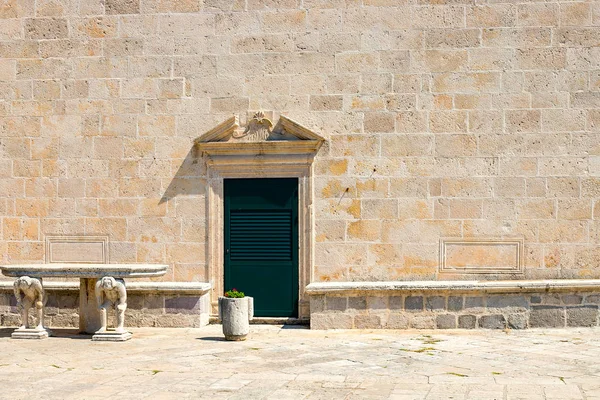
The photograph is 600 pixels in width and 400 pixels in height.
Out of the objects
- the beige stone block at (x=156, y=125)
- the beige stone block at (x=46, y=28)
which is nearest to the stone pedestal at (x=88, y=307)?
the beige stone block at (x=156, y=125)

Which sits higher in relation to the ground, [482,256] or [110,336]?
[482,256]

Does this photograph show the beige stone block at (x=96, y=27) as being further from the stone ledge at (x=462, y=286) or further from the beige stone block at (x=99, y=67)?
the stone ledge at (x=462, y=286)

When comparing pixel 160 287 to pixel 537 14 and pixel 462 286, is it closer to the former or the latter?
pixel 462 286

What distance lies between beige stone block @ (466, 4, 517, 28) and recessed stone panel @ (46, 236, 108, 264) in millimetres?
5813

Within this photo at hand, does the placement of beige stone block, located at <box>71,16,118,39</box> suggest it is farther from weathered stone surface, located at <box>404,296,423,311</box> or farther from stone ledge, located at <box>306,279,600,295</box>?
weathered stone surface, located at <box>404,296,423,311</box>

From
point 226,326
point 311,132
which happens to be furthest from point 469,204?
point 226,326

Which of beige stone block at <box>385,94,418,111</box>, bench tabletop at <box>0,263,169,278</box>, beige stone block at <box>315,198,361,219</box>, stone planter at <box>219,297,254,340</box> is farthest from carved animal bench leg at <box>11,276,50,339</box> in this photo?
beige stone block at <box>385,94,418,111</box>

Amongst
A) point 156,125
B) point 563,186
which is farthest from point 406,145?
point 156,125

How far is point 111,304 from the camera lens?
32.7ft

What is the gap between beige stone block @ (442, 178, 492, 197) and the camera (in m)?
10.6

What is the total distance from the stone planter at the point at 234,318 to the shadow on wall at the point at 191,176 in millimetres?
1994

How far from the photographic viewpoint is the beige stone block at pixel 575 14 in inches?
415

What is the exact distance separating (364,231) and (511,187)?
201 cm

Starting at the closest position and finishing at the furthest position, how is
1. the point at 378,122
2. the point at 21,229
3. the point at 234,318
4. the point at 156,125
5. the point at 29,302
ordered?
the point at 234,318, the point at 29,302, the point at 378,122, the point at 156,125, the point at 21,229
